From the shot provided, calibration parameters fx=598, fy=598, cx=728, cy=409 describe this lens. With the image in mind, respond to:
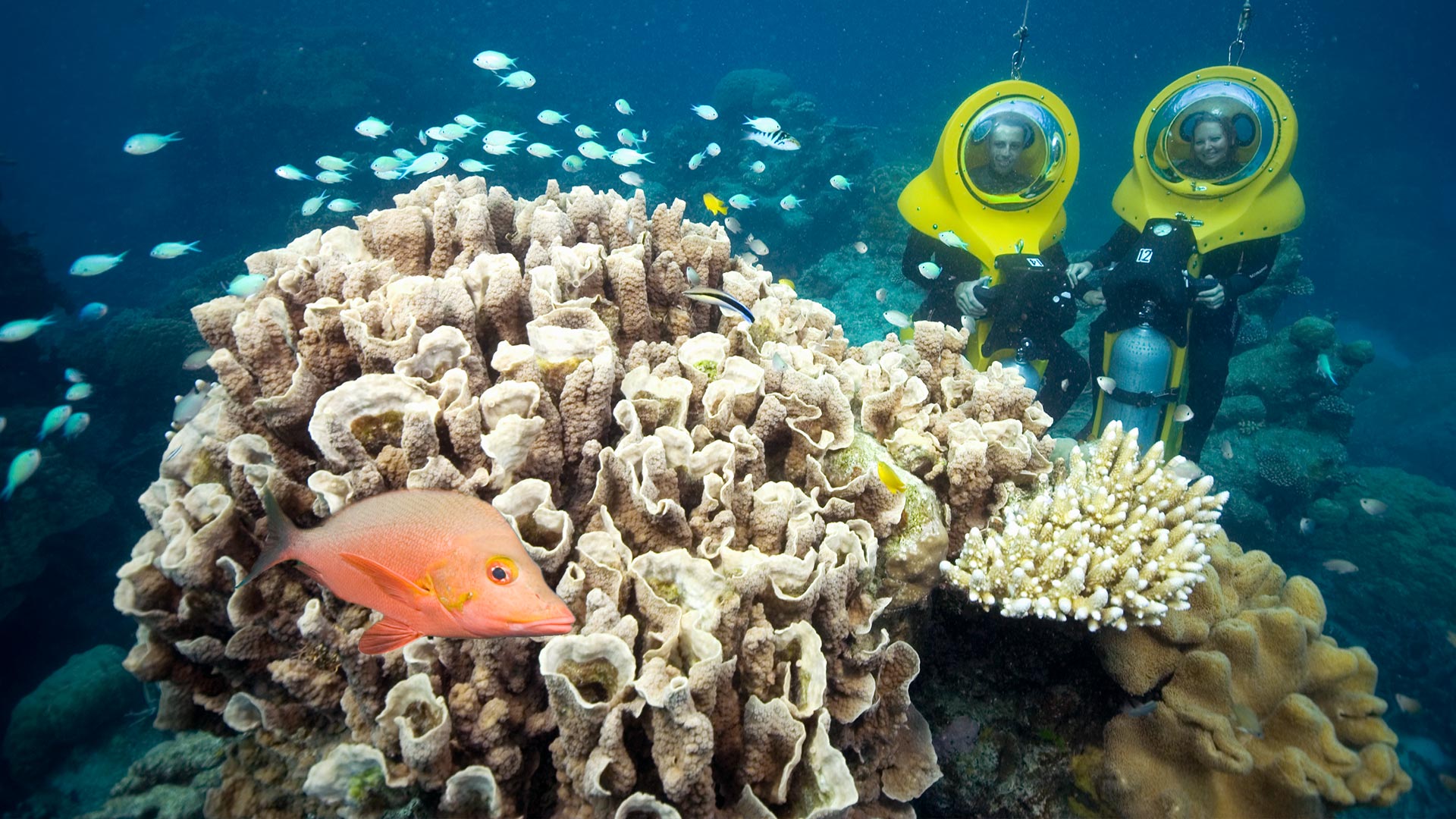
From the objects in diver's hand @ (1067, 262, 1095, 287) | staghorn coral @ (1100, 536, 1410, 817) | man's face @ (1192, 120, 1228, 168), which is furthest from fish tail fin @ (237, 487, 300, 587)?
man's face @ (1192, 120, 1228, 168)

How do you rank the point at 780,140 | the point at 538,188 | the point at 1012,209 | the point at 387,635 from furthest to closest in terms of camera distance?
the point at 538,188
the point at 780,140
the point at 1012,209
the point at 387,635

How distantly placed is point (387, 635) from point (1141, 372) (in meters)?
6.70

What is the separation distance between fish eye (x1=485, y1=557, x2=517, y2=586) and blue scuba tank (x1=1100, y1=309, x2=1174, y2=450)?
20.5ft

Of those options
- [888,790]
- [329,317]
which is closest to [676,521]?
[888,790]

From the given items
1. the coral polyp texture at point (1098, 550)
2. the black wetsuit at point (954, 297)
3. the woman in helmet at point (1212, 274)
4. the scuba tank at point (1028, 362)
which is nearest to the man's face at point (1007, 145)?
the black wetsuit at point (954, 297)

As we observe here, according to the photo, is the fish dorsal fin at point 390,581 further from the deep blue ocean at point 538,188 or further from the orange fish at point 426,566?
the deep blue ocean at point 538,188

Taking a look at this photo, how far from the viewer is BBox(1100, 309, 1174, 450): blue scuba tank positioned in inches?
231

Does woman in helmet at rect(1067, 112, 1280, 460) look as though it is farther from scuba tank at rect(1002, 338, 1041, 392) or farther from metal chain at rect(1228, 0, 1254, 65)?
scuba tank at rect(1002, 338, 1041, 392)

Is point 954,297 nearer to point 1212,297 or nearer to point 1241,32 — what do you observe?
point 1212,297

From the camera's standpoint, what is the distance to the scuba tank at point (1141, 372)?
5.86 m

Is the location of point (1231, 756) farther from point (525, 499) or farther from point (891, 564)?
point (525, 499)

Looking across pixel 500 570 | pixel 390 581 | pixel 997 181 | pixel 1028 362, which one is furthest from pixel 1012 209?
pixel 390 581

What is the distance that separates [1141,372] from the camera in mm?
5891

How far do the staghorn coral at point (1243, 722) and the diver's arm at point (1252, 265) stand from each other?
5.00 m
